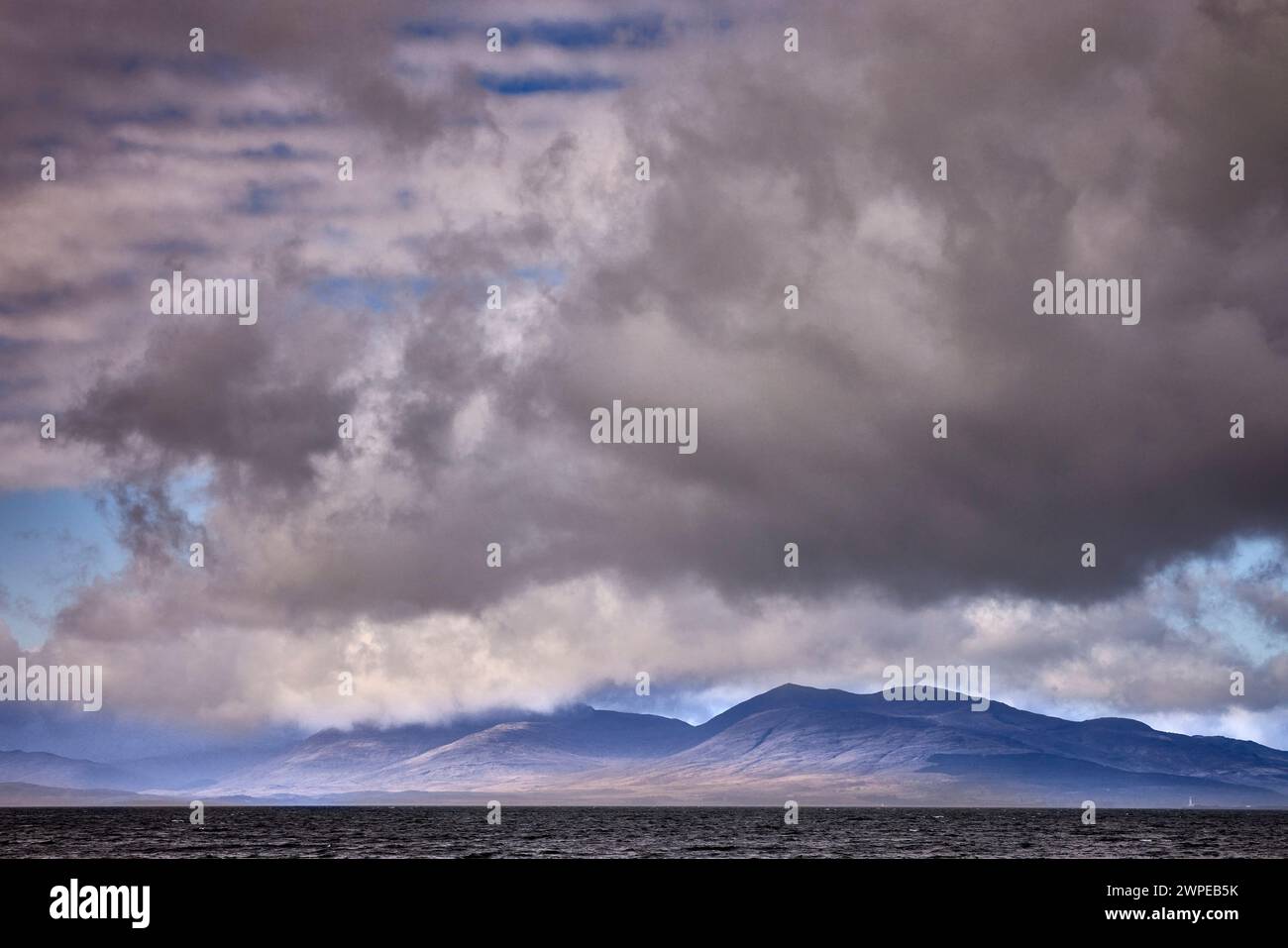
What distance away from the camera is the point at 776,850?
11238cm

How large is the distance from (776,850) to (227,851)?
4796 cm
